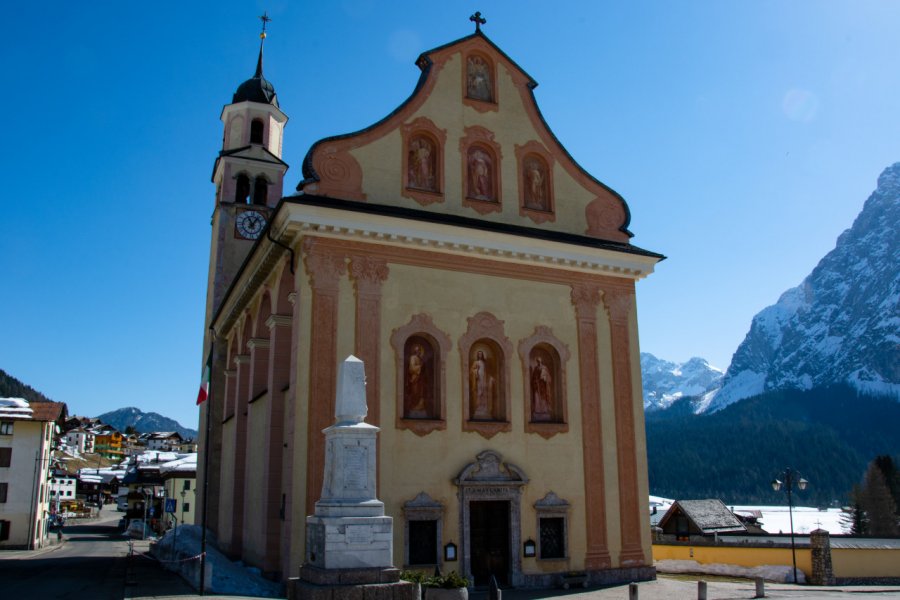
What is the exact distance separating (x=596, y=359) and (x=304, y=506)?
31.9ft

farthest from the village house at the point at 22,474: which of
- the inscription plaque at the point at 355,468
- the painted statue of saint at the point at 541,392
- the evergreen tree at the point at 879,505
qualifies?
the evergreen tree at the point at 879,505

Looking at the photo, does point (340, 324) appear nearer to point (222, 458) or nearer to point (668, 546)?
point (222, 458)

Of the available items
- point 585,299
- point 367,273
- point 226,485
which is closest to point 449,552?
point 367,273

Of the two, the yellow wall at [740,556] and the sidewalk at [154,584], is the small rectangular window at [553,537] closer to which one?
the sidewalk at [154,584]

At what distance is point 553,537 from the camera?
68.9 feet

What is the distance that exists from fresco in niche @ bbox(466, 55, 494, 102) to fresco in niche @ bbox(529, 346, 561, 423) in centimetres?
808

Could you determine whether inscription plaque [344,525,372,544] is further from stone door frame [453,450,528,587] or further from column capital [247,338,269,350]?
column capital [247,338,269,350]

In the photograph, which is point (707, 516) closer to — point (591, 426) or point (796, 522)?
point (591, 426)

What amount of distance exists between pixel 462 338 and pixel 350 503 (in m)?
8.26

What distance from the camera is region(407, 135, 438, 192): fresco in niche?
22.1 meters

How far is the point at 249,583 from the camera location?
720 inches

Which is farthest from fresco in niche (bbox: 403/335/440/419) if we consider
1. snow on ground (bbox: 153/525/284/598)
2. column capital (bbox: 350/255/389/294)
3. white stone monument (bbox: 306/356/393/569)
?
white stone monument (bbox: 306/356/393/569)

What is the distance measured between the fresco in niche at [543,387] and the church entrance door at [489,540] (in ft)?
9.30

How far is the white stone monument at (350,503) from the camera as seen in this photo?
13102 mm
